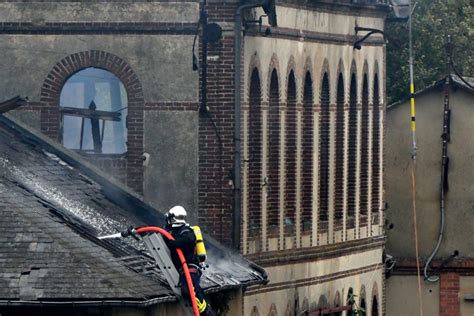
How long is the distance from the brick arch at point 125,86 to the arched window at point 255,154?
242cm

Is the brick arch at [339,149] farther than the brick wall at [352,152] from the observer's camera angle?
No

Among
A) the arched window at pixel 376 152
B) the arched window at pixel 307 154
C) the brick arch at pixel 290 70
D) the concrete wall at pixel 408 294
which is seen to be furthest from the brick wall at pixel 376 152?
the brick arch at pixel 290 70

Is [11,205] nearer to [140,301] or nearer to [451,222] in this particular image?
[140,301]

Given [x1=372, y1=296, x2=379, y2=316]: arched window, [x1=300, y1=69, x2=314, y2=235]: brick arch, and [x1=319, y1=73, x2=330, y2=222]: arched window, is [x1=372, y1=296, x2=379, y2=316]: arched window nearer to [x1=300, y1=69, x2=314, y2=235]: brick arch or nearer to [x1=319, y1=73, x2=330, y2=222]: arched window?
[x1=319, y1=73, x2=330, y2=222]: arched window

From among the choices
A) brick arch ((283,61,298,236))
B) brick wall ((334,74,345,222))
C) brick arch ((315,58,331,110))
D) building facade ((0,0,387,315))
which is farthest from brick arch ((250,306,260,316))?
brick wall ((334,74,345,222))

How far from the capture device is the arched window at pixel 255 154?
40.1 m

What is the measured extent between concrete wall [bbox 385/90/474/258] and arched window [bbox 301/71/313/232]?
9.15m

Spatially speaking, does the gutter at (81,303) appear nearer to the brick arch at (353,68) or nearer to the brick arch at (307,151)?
the brick arch at (307,151)

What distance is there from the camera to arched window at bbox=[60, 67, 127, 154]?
3844 cm

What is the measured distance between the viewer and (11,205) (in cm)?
3228

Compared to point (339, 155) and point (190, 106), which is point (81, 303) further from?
point (339, 155)

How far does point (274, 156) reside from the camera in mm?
41688

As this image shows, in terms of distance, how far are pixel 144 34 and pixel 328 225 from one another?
8088mm

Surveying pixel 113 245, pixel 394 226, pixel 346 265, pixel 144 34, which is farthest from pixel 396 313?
pixel 113 245
